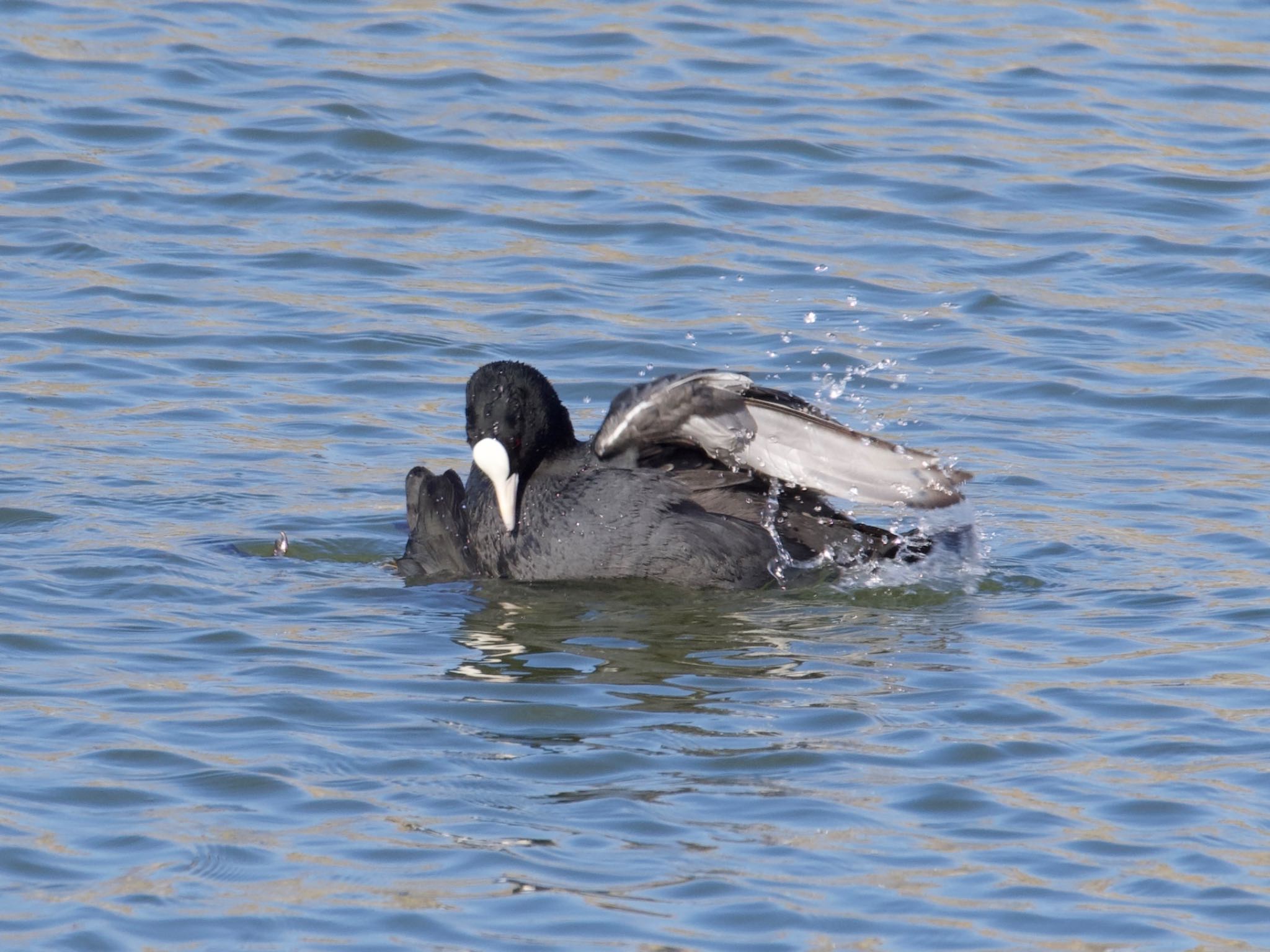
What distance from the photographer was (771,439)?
6633 mm

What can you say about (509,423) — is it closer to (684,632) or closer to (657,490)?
(657,490)

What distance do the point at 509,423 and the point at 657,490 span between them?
51cm

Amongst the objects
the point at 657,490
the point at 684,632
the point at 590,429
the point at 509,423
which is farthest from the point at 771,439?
the point at 590,429

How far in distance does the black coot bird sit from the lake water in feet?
0.45

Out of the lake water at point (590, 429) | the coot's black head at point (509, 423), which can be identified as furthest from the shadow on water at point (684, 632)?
the coot's black head at point (509, 423)

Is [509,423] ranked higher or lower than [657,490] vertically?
higher

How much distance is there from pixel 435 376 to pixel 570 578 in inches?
87.2

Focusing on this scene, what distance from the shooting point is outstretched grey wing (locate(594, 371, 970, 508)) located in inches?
252

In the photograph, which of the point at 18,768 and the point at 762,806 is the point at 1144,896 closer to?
the point at 762,806

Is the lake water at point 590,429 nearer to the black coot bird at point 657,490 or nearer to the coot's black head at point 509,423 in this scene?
the black coot bird at point 657,490

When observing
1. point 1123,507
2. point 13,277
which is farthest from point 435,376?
point 1123,507

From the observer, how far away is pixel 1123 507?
739cm

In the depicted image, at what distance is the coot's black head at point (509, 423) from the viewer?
265 inches

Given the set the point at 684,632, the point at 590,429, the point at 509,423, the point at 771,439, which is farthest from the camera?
the point at 590,429
